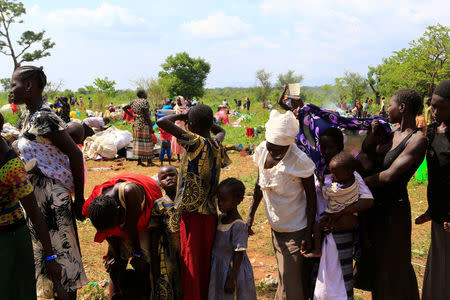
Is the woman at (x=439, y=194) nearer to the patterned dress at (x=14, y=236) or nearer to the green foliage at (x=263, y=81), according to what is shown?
the patterned dress at (x=14, y=236)

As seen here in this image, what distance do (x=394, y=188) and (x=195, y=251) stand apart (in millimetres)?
1456

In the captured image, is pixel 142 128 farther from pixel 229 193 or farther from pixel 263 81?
pixel 263 81

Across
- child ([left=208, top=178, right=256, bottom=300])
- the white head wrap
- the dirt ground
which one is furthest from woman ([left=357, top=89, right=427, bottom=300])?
child ([left=208, top=178, right=256, bottom=300])

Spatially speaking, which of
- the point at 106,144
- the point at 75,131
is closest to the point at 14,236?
the point at 75,131

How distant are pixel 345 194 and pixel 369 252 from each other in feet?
1.99

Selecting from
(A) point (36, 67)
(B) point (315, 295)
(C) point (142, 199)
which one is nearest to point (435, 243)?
(B) point (315, 295)

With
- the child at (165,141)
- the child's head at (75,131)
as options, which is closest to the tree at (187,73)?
the child at (165,141)

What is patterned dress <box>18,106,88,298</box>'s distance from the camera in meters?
2.40

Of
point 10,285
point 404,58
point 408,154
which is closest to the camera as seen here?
point 10,285

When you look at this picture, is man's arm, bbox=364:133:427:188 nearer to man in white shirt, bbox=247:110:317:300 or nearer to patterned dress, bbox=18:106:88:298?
man in white shirt, bbox=247:110:317:300

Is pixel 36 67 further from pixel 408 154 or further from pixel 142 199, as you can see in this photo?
pixel 408 154

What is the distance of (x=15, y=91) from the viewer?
2.38 metres

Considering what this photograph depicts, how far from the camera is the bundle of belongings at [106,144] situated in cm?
994

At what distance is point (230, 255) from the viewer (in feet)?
8.18
